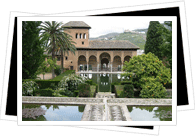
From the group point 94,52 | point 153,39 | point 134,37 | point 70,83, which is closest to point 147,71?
point 70,83

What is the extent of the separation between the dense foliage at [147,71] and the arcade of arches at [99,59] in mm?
11206

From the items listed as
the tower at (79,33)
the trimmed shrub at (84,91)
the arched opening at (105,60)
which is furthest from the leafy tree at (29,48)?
the arched opening at (105,60)

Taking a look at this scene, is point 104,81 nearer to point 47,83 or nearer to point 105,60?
point 47,83

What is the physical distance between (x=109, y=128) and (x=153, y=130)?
3.94 ft

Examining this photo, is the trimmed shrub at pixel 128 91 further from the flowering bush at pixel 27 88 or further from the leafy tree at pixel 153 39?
the leafy tree at pixel 153 39

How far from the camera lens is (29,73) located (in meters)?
7.58

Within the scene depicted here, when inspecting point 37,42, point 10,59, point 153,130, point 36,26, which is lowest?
point 153,130

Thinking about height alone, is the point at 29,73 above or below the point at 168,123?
above

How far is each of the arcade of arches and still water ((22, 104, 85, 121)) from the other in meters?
13.8

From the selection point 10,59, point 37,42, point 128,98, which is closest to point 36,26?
point 37,42

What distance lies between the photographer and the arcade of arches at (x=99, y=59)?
22.4 m

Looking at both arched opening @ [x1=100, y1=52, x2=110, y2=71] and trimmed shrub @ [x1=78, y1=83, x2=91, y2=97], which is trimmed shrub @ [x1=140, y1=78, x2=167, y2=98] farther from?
arched opening @ [x1=100, y1=52, x2=110, y2=71]

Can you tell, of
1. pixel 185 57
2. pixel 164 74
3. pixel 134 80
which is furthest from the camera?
pixel 134 80

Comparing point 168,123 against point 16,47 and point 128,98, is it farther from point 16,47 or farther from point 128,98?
point 16,47
